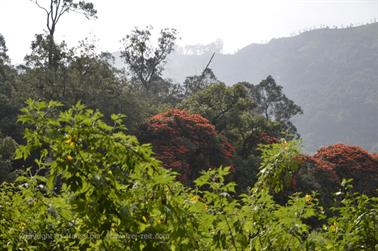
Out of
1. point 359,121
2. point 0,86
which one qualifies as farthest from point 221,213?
point 359,121

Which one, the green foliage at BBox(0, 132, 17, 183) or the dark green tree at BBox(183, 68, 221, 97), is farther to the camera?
the dark green tree at BBox(183, 68, 221, 97)

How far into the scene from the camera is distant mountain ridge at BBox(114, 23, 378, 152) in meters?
96.8

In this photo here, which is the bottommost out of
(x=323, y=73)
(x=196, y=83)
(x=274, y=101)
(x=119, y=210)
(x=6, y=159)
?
(x=119, y=210)

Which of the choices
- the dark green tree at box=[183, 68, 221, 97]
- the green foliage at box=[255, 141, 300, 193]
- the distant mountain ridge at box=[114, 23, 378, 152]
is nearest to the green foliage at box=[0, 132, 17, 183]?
the green foliage at box=[255, 141, 300, 193]

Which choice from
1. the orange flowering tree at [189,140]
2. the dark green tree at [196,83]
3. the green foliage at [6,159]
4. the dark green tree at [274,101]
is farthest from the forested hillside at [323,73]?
the green foliage at [6,159]

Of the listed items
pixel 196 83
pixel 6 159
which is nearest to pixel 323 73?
pixel 196 83

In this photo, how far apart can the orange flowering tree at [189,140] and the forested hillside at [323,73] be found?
6209 cm

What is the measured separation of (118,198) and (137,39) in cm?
2429

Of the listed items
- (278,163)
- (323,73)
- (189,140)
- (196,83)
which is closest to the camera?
(278,163)

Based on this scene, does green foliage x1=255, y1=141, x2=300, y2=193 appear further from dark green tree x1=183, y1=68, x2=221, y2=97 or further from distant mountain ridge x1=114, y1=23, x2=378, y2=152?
distant mountain ridge x1=114, y1=23, x2=378, y2=152

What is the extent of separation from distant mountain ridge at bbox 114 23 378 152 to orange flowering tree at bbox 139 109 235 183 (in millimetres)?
71163

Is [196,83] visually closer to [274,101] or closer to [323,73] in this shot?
[274,101]

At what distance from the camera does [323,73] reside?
121750 millimetres

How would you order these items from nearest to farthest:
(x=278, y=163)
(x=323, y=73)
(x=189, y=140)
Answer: (x=278, y=163) → (x=189, y=140) → (x=323, y=73)
